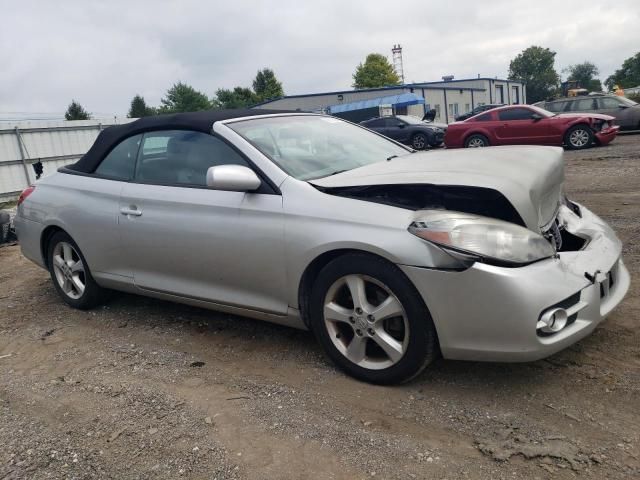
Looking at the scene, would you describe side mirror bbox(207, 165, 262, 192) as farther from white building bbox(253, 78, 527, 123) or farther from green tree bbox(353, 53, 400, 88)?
green tree bbox(353, 53, 400, 88)

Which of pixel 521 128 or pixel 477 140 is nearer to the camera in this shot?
pixel 521 128

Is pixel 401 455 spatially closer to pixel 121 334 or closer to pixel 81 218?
pixel 121 334

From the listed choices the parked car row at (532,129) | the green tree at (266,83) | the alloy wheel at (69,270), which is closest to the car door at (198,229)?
the alloy wheel at (69,270)

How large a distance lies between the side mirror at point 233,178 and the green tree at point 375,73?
2970 inches

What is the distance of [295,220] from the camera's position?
3.04 metres

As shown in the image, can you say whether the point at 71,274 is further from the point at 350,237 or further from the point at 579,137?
the point at 579,137

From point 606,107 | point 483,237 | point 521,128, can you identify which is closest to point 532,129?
point 521,128

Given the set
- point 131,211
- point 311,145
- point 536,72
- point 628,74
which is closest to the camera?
point 311,145

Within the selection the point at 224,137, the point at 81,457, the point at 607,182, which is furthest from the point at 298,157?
the point at 607,182

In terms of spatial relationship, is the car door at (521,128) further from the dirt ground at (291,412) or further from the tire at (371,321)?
the tire at (371,321)

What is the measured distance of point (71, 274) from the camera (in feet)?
14.9

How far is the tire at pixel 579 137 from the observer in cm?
1444

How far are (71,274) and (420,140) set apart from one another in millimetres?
16529

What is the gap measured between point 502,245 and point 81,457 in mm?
2205
